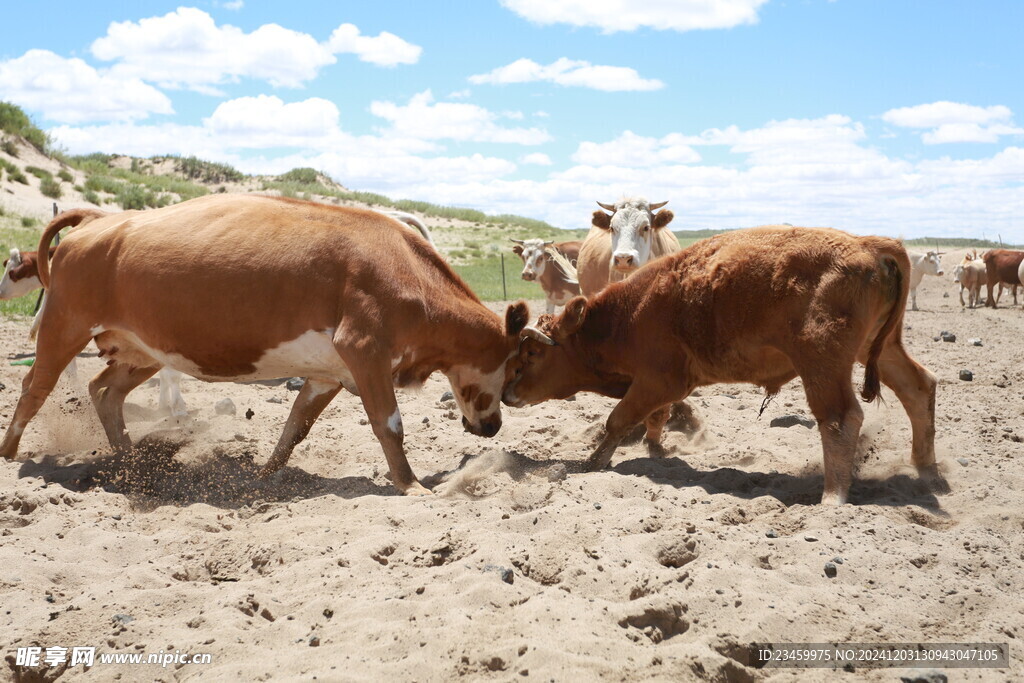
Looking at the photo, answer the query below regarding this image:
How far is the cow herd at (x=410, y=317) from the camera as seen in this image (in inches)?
217

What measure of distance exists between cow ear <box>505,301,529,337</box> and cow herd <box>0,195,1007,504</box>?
2 centimetres

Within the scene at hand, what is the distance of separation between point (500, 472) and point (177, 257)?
2.65 m

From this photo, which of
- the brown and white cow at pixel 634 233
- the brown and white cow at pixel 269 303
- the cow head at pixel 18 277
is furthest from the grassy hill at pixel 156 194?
the brown and white cow at pixel 634 233

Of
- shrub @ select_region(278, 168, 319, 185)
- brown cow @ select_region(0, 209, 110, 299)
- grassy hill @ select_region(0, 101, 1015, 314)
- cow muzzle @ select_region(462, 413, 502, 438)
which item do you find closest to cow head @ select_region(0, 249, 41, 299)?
brown cow @ select_region(0, 209, 110, 299)

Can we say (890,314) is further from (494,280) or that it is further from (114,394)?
(494,280)

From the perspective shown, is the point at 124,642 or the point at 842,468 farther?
the point at 842,468

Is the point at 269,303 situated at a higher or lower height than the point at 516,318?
higher

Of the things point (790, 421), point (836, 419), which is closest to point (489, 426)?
point (790, 421)

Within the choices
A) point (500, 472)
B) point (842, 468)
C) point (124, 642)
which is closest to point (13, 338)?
point (500, 472)

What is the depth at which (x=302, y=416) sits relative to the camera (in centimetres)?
680

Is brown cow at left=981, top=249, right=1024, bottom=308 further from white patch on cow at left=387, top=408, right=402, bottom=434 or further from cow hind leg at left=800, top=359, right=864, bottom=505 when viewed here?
white patch on cow at left=387, top=408, right=402, bottom=434

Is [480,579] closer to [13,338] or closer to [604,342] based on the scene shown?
[604,342]

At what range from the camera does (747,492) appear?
5.76 m

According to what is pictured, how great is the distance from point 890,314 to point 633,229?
488cm
